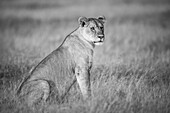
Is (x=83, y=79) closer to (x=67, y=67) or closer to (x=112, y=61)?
(x=67, y=67)

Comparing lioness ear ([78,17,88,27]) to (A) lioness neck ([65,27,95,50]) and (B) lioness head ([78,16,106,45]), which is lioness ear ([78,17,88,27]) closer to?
(B) lioness head ([78,16,106,45])

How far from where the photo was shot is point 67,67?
7.02m

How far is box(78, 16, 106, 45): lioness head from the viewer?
23.8 feet

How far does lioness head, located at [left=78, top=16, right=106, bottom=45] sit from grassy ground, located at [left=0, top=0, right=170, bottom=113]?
1151 mm

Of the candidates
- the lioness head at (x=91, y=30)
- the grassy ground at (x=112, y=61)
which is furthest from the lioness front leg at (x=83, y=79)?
the lioness head at (x=91, y=30)

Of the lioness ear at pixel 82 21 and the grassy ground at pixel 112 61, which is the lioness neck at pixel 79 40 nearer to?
the lioness ear at pixel 82 21

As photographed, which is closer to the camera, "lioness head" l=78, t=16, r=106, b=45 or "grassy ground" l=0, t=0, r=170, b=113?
"grassy ground" l=0, t=0, r=170, b=113

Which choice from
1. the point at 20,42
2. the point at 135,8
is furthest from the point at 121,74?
the point at 135,8

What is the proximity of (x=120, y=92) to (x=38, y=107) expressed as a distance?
2.22 meters

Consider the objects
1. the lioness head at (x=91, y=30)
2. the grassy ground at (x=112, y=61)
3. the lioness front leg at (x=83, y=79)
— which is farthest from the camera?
the lioness head at (x=91, y=30)

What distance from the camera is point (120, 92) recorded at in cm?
697

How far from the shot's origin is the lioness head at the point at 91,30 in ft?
23.8

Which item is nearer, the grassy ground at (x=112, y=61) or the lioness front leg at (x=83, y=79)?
the grassy ground at (x=112, y=61)

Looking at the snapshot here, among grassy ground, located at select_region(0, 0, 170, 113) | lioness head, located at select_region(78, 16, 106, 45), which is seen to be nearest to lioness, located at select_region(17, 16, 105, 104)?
lioness head, located at select_region(78, 16, 106, 45)
